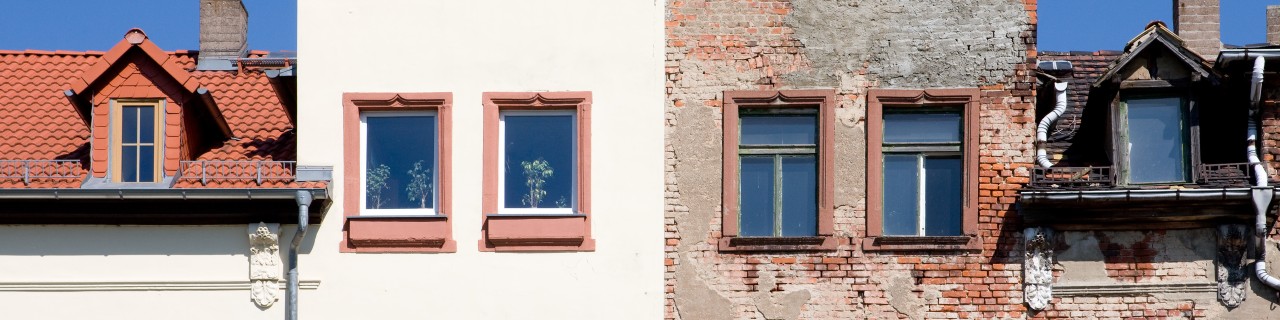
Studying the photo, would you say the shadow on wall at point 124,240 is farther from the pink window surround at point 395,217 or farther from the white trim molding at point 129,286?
the pink window surround at point 395,217

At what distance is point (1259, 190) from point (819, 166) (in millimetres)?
4238

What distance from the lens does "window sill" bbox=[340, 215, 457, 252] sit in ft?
60.1

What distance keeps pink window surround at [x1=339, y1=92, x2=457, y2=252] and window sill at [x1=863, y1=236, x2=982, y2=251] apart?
4.17 meters

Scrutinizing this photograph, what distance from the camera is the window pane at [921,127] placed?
1864 centimetres

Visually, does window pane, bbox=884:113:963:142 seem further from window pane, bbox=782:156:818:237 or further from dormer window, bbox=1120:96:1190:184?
dormer window, bbox=1120:96:1190:184

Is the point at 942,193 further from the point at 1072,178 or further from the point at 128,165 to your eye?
the point at 128,165

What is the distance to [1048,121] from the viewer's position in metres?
18.9

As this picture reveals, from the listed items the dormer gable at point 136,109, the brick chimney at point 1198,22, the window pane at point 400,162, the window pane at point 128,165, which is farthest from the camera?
the brick chimney at point 1198,22

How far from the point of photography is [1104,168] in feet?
60.8

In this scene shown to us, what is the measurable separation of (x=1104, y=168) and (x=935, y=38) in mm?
2128

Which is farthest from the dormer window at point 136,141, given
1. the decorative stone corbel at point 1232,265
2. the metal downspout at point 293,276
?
the decorative stone corbel at point 1232,265

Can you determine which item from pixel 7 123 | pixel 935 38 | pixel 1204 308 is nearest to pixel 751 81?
pixel 935 38

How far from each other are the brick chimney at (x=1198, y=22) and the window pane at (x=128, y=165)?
38.4ft

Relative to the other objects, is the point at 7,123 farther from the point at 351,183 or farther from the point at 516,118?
the point at 516,118
